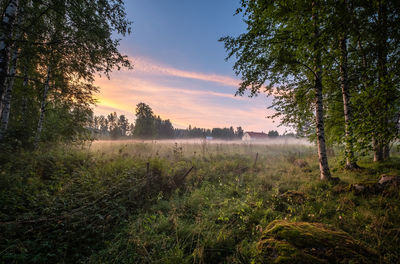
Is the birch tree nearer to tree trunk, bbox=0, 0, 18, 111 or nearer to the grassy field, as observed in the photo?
the grassy field

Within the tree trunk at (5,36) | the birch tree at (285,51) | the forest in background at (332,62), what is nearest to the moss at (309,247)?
the forest in background at (332,62)

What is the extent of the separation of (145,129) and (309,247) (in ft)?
120

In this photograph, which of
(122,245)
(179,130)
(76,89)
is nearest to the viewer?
(122,245)

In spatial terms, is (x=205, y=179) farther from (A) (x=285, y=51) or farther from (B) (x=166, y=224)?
(A) (x=285, y=51)

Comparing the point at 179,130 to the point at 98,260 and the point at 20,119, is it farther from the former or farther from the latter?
the point at 98,260

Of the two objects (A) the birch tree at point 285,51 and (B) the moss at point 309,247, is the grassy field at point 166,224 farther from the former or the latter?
(A) the birch tree at point 285,51

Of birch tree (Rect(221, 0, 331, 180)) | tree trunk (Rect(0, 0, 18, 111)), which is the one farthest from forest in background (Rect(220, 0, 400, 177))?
tree trunk (Rect(0, 0, 18, 111))

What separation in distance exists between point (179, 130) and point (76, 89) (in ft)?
270

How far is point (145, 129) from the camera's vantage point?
1383 inches

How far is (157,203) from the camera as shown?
4562 mm

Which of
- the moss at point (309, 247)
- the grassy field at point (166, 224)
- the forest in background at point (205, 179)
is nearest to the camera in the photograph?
the moss at point (309, 247)

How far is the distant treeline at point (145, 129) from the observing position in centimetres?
3481

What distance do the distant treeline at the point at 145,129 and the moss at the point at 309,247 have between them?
899 centimetres

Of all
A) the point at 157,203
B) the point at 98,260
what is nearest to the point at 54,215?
the point at 98,260
